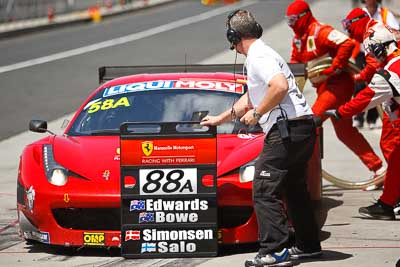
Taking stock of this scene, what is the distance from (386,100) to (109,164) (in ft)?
7.27

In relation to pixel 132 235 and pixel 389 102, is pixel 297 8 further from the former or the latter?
pixel 132 235

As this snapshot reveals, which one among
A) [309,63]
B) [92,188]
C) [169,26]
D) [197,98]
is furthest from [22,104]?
[169,26]

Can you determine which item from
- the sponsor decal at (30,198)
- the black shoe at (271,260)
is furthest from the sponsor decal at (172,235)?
the sponsor decal at (30,198)

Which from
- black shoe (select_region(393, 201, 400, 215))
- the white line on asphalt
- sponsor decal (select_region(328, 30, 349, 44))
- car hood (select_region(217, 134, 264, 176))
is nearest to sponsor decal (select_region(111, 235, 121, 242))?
car hood (select_region(217, 134, 264, 176))

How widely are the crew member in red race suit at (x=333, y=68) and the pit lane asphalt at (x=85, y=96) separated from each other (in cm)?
47

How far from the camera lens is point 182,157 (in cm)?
794

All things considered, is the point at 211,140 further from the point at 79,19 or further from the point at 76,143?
the point at 79,19

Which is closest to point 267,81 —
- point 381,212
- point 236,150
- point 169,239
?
point 236,150

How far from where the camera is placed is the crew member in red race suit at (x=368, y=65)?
973 centimetres

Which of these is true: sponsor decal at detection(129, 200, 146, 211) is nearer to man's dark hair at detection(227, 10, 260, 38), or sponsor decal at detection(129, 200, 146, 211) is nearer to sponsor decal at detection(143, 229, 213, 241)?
sponsor decal at detection(143, 229, 213, 241)

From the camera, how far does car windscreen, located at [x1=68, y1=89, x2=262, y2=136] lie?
29.9ft

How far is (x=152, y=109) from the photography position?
924cm

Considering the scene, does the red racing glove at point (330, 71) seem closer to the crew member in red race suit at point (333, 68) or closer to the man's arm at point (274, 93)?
the crew member in red race suit at point (333, 68)

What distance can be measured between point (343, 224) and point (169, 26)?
30.2 metres
